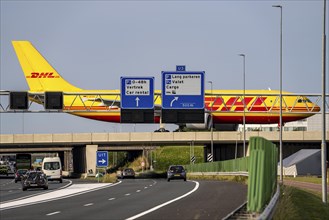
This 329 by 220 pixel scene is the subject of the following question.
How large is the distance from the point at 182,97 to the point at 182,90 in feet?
1.81

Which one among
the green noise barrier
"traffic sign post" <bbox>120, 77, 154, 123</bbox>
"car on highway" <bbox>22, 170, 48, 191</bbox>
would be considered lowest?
"car on highway" <bbox>22, 170, 48, 191</bbox>

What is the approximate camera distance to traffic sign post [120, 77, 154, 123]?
53312 mm

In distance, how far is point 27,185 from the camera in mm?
46000

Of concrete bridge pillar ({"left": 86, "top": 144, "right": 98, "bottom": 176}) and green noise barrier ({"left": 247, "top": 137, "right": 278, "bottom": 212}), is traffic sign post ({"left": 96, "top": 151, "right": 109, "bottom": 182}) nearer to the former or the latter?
concrete bridge pillar ({"left": 86, "top": 144, "right": 98, "bottom": 176})

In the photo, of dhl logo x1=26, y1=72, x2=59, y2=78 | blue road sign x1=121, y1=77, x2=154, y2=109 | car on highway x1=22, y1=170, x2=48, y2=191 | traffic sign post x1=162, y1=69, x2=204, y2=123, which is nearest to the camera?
car on highway x1=22, y1=170, x2=48, y2=191

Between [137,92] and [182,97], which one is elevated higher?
[137,92]

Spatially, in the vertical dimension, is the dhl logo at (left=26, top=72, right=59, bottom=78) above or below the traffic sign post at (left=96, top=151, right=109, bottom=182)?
above

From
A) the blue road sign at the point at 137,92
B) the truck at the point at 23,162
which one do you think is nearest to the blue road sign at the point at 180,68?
the blue road sign at the point at 137,92

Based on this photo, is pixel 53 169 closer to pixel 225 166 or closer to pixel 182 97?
pixel 225 166

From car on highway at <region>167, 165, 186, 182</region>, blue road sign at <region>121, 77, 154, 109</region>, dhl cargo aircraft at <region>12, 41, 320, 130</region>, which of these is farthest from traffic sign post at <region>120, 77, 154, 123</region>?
dhl cargo aircraft at <region>12, 41, 320, 130</region>

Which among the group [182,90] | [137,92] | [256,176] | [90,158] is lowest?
[90,158]

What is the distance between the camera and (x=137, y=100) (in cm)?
5391

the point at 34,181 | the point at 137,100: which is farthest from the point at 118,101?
the point at 34,181

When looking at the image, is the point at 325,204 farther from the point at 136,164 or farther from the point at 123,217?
the point at 136,164
